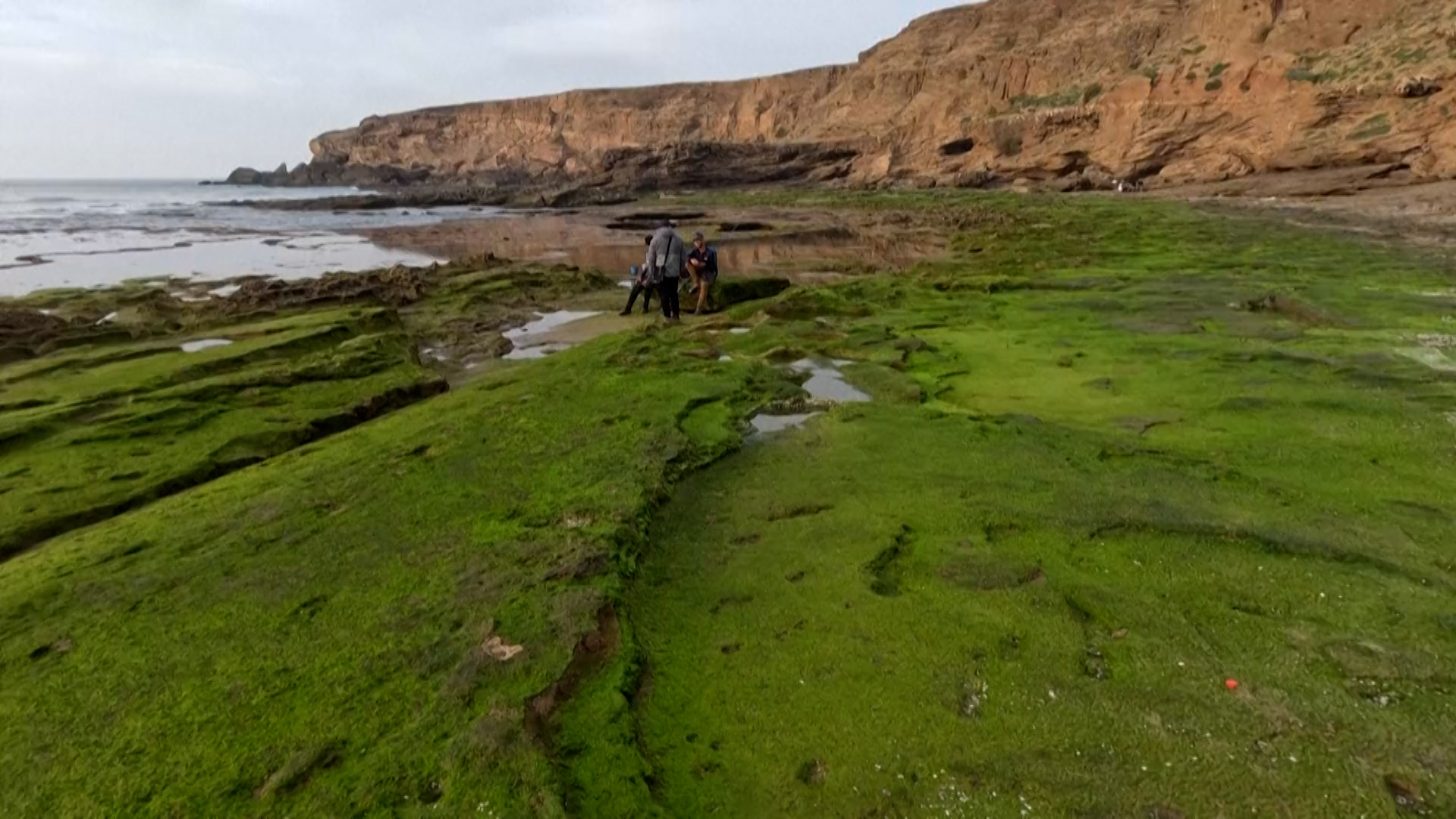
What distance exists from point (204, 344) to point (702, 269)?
7.33m

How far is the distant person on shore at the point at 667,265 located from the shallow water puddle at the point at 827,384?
379 cm

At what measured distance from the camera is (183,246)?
90.0 ft

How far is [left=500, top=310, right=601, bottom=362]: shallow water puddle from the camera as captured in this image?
11.1m

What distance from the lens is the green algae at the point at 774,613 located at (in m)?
2.89

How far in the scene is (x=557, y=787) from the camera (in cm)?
278

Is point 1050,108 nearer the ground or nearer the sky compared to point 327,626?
nearer the sky

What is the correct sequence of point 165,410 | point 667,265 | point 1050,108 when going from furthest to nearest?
1. point 1050,108
2. point 667,265
3. point 165,410

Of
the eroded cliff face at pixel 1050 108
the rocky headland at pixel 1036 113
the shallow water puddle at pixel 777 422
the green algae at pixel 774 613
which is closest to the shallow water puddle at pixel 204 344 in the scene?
the green algae at pixel 774 613

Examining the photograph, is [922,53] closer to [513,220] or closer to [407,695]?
[513,220]

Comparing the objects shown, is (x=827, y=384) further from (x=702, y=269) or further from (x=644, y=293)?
(x=644, y=293)

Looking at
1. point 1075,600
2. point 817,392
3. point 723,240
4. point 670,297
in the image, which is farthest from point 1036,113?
point 1075,600

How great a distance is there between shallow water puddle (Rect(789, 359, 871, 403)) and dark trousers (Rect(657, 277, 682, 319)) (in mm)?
3809

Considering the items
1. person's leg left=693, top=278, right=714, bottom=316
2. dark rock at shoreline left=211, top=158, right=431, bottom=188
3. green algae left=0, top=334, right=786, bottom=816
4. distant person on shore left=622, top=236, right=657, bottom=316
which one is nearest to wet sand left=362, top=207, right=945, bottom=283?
person's leg left=693, top=278, right=714, bottom=316

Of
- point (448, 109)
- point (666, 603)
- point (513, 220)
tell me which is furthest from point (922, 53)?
point (666, 603)
